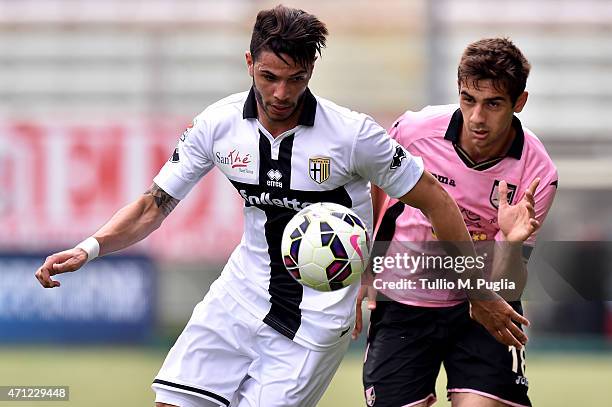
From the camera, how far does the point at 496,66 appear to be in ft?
16.0

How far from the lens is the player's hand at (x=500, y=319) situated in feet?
15.8

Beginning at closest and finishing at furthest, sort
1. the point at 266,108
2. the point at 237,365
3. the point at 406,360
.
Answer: the point at 266,108 → the point at 237,365 → the point at 406,360

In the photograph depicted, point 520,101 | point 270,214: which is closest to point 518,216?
point 520,101

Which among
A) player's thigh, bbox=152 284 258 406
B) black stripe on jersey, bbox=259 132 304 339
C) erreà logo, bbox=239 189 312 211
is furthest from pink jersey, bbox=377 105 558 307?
player's thigh, bbox=152 284 258 406

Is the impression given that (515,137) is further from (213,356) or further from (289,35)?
(213,356)

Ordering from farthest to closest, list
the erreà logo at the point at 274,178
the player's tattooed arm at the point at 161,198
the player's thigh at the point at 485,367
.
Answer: the player's thigh at the point at 485,367, the player's tattooed arm at the point at 161,198, the erreà logo at the point at 274,178

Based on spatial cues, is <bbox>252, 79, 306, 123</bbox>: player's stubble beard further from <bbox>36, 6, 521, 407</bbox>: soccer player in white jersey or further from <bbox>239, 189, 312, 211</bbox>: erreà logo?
<bbox>239, 189, 312, 211</bbox>: erreà logo

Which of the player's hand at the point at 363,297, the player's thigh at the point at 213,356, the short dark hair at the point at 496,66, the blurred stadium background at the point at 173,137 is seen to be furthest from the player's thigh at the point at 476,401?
the blurred stadium background at the point at 173,137

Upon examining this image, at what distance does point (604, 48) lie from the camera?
58.0 feet

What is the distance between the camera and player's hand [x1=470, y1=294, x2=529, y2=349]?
190 inches

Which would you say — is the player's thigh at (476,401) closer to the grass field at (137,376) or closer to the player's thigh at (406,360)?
the player's thigh at (406,360)

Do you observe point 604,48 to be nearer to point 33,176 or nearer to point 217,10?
point 217,10
